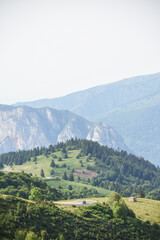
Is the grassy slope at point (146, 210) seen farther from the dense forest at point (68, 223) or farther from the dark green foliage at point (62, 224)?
the dark green foliage at point (62, 224)

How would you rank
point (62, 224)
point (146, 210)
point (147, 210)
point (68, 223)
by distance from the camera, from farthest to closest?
1. point (147, 210)
2. point (146, 210)
3. point (68, 223)
4. point (62, 224)

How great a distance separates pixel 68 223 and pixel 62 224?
2060mm

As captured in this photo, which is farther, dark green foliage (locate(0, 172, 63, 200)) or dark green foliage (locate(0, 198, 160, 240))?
dark green foliage (locate(0, 172, 63, 200))

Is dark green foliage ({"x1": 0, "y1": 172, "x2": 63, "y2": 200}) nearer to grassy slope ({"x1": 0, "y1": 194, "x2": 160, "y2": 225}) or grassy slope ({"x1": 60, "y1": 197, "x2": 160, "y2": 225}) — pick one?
grassy slope ({"x1": 0, "y1": 194, "x2": 160, "y2": 225})

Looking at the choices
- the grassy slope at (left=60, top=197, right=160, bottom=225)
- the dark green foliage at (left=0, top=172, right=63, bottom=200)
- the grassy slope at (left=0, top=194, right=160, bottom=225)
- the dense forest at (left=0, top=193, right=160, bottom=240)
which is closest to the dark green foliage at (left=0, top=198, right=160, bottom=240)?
the dense forest at (left=0, top=193, right=160, bottom=240)

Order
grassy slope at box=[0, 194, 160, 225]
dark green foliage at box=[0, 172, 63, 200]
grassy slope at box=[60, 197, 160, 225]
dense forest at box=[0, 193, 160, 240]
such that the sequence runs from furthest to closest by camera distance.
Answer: dark green foliage at box=[0, 172, 63, 200], grassy slope at box=[60, 197, 160, 225], grassy slope at box=[0, 194, 160, 225], dense forest at box=[0, 193, 160, 240]

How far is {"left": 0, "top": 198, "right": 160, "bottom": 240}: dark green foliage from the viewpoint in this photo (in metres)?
81.2

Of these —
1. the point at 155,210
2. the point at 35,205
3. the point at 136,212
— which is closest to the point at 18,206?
the point at 35,205

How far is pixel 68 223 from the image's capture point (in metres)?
95.8

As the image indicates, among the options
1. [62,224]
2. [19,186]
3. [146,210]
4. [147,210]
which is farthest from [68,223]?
[19,186]

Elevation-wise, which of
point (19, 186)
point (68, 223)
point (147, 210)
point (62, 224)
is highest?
point (62, 224)

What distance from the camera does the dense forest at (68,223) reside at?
81.8 meters

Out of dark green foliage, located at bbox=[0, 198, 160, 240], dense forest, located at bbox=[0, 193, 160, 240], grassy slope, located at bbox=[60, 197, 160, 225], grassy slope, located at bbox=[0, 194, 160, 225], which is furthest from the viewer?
grassy slope, located at bbox=[60, 197, 160, 225]

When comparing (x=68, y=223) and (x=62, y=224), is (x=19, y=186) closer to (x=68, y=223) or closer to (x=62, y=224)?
(x=68, y=223)
